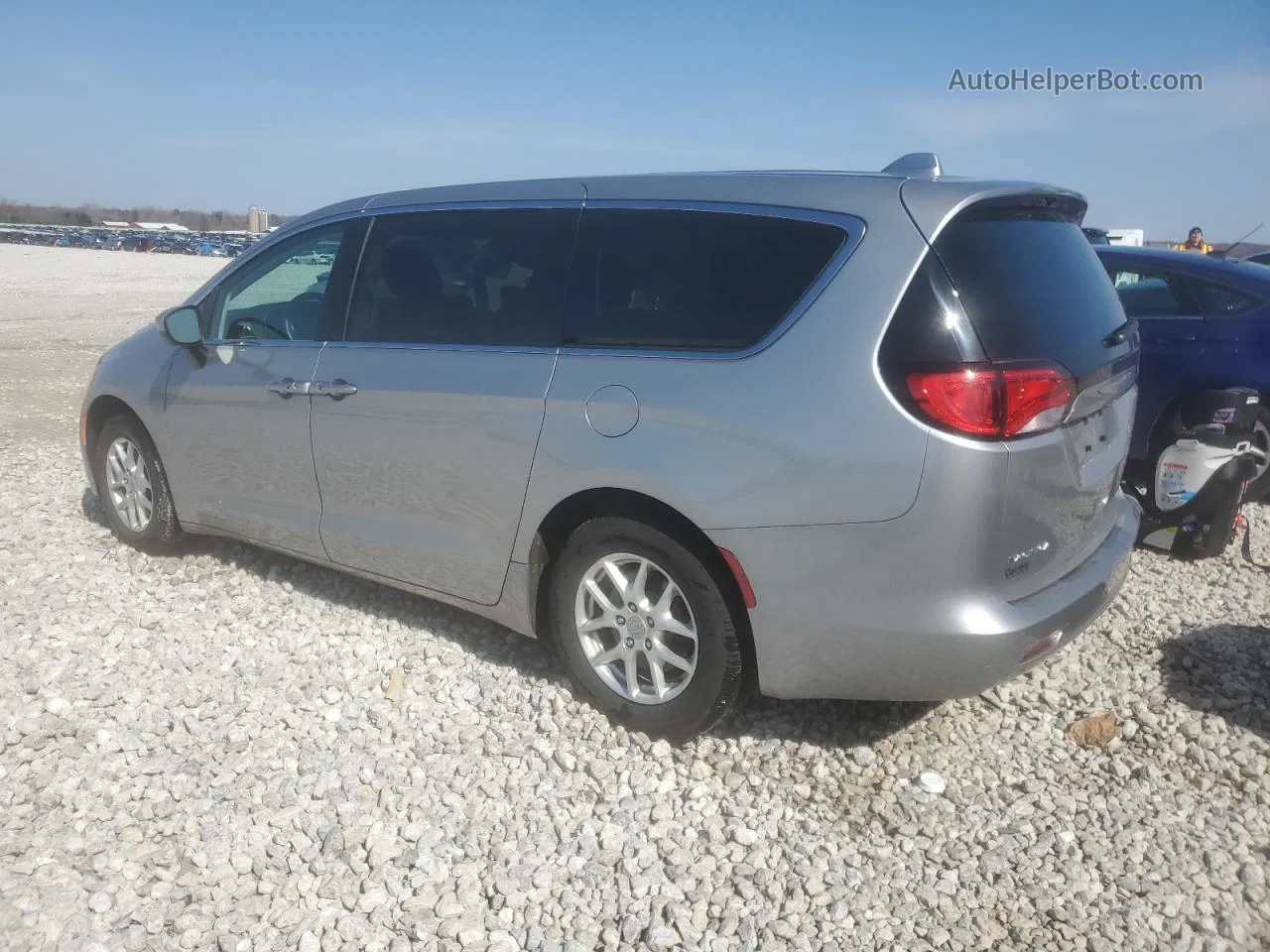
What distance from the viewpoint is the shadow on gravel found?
3764mm

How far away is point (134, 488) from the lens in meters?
5.44

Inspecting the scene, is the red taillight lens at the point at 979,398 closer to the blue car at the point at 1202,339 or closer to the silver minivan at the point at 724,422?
the silver minivan at the point at 724,422

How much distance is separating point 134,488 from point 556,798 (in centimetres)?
337

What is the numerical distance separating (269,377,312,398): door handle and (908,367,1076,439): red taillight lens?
259 cm

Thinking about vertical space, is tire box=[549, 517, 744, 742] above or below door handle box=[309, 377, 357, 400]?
below

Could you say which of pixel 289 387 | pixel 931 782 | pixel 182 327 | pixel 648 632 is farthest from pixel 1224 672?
pixel 182 327

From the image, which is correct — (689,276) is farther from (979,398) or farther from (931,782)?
(931,782)

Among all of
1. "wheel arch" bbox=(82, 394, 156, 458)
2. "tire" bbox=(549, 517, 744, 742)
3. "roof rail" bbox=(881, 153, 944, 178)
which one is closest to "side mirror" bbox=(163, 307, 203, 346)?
"wheel arch" bbox=(82, 394, 156, 458)

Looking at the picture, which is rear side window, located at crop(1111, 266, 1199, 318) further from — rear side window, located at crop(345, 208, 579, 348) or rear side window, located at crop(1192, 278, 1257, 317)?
rear side window, located at crop(345, 208, 579, 348)

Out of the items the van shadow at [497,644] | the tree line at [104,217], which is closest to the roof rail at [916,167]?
the van shadow at [497,644]

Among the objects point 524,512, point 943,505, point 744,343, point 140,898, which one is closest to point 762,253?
point 744,343

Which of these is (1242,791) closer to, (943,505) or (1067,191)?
(943,505)

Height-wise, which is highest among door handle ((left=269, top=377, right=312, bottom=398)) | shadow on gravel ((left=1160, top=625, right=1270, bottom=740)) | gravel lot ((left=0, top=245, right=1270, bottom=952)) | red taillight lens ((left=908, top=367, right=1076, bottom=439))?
red taillight lens ((left=908, top=367, right=1076, bottom=439))

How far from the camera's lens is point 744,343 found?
3154 mm
